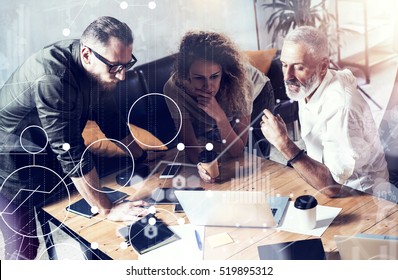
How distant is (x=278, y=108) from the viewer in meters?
2.25

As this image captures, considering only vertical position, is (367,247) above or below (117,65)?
below

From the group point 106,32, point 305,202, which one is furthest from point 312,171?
point 106,32

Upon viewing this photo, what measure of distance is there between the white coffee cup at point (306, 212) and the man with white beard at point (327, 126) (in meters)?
0.13

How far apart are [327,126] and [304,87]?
0.19 m

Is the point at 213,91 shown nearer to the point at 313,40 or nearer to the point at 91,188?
the point at 313,40

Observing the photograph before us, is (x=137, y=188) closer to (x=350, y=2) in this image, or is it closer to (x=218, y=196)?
(x=218, y=196)

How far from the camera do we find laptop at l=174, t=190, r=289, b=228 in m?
2.16

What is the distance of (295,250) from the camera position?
2131 mm

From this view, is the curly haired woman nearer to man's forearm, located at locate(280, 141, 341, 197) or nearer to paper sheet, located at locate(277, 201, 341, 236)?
man's forearm, located at locate(280, 141, 341, 197)

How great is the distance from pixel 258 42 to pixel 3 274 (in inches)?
58.8

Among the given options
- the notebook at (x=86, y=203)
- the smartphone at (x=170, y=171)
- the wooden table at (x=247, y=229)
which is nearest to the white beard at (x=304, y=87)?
the wooden table at (x=247, y=229)

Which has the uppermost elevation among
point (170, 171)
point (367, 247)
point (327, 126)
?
point (327, 126)

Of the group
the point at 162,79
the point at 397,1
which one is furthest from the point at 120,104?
the point at 397,1

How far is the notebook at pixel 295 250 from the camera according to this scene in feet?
6.77
